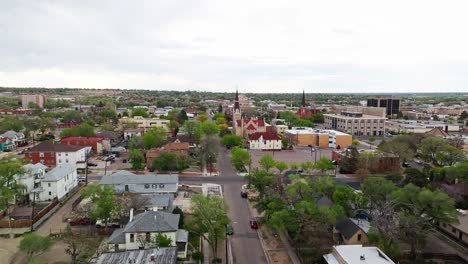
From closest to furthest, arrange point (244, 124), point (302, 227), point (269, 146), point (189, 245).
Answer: point (302, 227) < point (189, 245) < point (269, 146) < point (244, 124)

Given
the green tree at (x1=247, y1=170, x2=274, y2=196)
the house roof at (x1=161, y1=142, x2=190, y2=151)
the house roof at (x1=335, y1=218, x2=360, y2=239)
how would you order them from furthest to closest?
the house roof at (x1=161, y1=142, x2=190, y2=151)
the green tree at (x1=247, y1=170, x2=274, y2=196)
the house roof at (x1=335, y1=218, x2=360, y2=239)

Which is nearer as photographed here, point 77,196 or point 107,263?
point 107,263

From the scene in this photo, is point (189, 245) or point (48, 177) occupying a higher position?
point (48, 177)

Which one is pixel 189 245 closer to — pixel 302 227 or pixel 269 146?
pixel 302 227

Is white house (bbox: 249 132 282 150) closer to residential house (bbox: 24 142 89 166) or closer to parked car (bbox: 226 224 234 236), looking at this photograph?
residential house (bbox: 24 142 89 166)

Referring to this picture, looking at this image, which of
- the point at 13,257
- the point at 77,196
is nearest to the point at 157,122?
the point at 77,196

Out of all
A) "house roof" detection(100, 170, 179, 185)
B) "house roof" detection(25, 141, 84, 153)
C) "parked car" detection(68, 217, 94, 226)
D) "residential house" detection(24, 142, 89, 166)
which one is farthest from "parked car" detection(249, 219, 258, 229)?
"house roof" detection(25, 141, 84, 153)

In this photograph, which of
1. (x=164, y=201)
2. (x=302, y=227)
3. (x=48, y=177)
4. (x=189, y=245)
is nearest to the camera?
(x=302, y=227)

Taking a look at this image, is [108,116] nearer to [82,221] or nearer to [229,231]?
[82,221]
